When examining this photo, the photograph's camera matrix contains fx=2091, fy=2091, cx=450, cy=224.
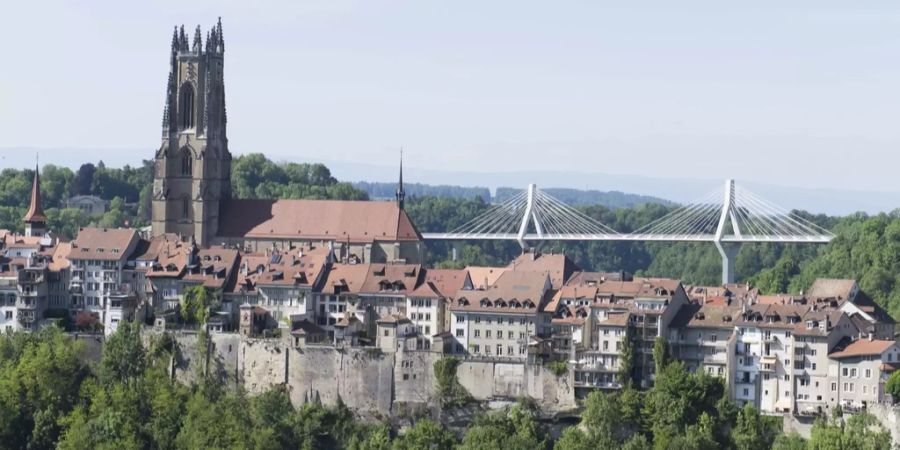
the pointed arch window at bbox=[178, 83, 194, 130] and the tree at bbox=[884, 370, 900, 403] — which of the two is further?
the pointed arch window at bbox=[178, 83, 194, 130]

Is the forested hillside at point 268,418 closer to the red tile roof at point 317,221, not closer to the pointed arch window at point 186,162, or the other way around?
the red tile roof at point 317,221

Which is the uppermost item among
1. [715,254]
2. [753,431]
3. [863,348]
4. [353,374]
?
[715,254]

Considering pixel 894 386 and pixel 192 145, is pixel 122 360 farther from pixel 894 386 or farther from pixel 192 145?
pixel 894 386

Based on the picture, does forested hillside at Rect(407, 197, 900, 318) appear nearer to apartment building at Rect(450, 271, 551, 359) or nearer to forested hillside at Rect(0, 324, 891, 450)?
apartment building at Rect(450, 271, 551, 359)

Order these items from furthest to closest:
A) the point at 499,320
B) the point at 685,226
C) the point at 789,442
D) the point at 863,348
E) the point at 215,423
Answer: the point at 685,226, the point at 499,320, the point at 215,423, the point at 863,348, the point at 789,442

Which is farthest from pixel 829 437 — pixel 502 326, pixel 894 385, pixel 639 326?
pixel 502 326

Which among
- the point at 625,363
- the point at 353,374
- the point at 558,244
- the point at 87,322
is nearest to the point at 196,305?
the point at 87,322

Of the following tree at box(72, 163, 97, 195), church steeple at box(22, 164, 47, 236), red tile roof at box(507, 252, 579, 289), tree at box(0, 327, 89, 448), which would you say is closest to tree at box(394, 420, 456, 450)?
red tile roof at box(507, 252, 579, 289)

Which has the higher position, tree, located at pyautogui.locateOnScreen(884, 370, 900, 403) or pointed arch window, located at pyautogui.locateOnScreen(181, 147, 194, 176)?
pointed arch window, located at pyautogui.locateOnScreen(181, 147, 194, 176)
